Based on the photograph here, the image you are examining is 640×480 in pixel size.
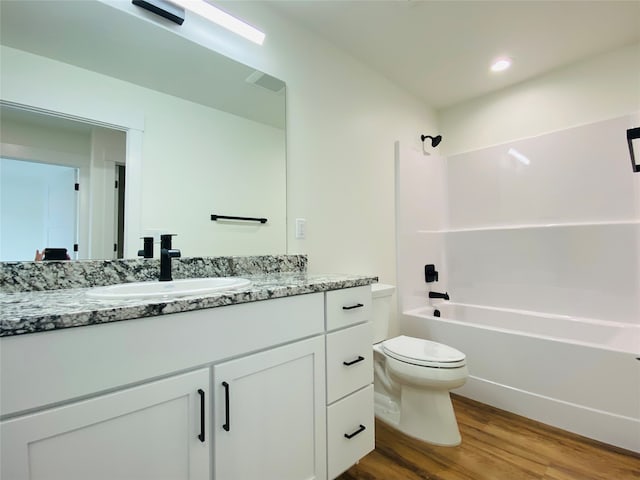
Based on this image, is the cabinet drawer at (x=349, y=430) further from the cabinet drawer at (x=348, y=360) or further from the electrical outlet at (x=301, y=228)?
the electrical outlet at (x=301, y=228)

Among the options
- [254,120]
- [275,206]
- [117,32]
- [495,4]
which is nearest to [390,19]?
[495,4]

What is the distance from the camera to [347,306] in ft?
4.13

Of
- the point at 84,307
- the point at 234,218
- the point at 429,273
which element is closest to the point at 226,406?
the point at 84,307

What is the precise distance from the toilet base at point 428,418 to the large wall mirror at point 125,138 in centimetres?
114

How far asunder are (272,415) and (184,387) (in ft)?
1.09

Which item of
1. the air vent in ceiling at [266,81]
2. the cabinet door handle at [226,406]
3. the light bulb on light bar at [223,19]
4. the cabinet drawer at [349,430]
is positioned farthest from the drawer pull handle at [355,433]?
the light bulb on light bar at [223,19]

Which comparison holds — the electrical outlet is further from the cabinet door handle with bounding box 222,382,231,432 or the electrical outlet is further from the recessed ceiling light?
the recessed ceiling light

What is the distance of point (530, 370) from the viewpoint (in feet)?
5.97

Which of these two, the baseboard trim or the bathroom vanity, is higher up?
the bathroom vanity

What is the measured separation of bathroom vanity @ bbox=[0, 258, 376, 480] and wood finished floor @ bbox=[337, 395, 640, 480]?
33 centimetres

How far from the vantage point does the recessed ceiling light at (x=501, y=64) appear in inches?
85.7

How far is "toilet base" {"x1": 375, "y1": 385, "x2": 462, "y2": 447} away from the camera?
1.59 m

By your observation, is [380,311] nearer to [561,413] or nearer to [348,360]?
[348,360]

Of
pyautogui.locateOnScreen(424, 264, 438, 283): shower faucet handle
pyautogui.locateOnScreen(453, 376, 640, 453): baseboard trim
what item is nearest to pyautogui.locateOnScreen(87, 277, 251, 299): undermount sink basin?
pyautogui.locateOnScreen(453, 376, 640, 453): baseboard trim
